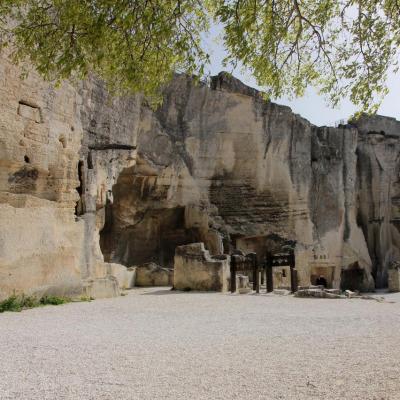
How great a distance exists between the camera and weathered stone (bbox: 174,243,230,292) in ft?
47.8

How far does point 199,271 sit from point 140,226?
9.31 m

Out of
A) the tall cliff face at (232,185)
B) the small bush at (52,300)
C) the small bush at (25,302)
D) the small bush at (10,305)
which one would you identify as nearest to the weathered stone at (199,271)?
the small bush at (25,302)

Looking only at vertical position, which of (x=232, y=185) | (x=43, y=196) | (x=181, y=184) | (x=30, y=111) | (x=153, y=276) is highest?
(x=232, y=185)

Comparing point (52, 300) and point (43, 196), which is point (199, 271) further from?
point (43, 196)

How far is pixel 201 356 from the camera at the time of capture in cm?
465

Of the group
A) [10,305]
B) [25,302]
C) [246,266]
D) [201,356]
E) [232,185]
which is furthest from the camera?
[232,185]

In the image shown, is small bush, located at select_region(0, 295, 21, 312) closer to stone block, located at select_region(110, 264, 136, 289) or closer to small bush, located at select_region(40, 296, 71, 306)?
small bush, located at select_region(40, 296, 71, 306)

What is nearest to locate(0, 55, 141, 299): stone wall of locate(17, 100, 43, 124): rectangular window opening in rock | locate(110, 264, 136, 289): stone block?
locate(17, 100, 43, 124): rectangular window opening in rock

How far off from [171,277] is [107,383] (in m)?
15.0

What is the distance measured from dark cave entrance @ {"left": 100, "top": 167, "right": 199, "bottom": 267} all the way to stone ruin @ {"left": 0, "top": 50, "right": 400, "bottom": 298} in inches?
2.3

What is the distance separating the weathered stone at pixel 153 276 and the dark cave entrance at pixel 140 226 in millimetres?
3902

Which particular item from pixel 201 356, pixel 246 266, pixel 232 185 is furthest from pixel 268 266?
pixel 201 356

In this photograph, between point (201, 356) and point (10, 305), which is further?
point (10, 305)

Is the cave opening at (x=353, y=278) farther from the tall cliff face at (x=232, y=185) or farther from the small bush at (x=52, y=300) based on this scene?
the small bush at (x=52, y=300)
